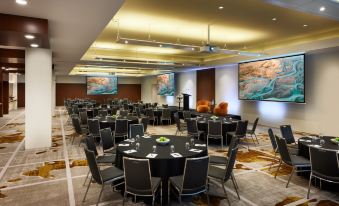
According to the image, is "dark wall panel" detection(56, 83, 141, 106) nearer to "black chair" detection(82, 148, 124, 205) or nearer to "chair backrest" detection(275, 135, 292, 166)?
"black chair" detection(82, 148, 124, 205)

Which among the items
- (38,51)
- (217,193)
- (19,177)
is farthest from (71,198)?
(38,51)

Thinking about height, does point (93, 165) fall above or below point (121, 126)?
below

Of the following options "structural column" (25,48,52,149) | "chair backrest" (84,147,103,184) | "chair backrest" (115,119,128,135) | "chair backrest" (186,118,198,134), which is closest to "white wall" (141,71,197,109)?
"chair backrest" (186,118,198,134)

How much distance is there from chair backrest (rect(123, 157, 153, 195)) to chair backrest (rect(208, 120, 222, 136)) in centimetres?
407

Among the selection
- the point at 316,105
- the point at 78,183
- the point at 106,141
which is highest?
the point at 316,105

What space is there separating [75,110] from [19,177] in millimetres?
6838

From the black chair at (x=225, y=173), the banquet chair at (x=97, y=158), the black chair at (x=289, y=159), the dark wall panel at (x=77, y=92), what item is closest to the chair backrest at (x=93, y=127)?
the banquet chair at (x=97, y=158)

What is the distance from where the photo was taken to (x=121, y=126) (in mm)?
6809

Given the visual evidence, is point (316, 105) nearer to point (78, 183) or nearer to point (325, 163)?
point (325, 163)

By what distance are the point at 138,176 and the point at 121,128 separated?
13.1 ft

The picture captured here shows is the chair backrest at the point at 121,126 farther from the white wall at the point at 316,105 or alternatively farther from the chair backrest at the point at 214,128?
the white wall at the point at 316,105

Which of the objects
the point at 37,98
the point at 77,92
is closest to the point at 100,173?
the point at 37,98

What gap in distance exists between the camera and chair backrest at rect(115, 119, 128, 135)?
6.78 m

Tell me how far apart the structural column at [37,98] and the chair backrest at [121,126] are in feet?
7.00
